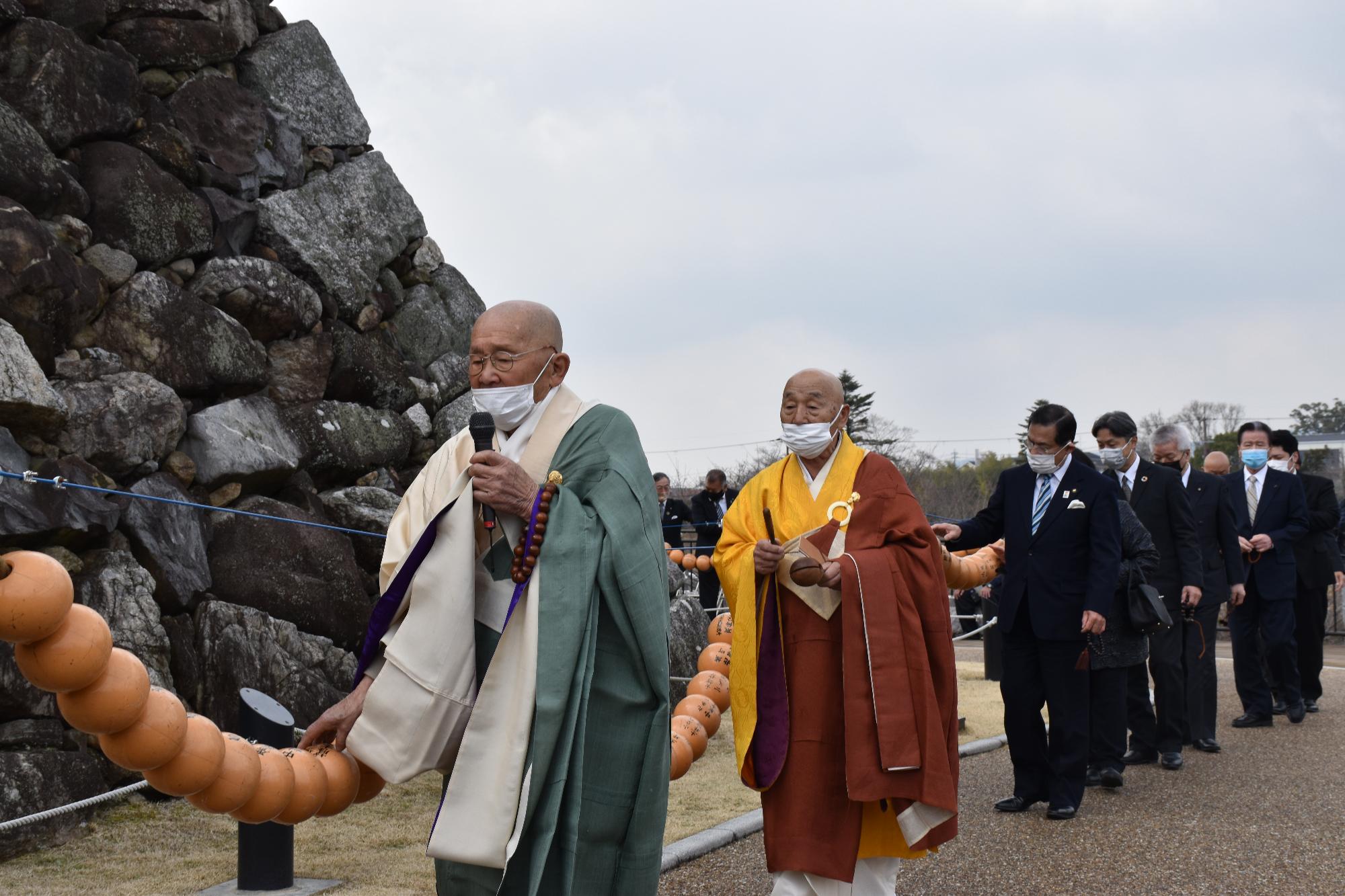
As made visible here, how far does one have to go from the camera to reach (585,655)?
3225mm

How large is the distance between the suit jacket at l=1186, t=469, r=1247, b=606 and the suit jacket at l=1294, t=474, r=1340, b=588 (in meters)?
1.67

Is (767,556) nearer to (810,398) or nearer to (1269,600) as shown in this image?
(810,398)

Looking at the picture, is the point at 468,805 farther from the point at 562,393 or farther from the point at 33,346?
the point at 33,346

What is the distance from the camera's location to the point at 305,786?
3238 millimetres

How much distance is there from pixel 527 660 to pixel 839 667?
1.96 meters

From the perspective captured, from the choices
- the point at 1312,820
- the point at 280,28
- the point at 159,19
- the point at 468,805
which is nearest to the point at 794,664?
the point at 468,805

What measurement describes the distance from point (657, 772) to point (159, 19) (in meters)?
7.62

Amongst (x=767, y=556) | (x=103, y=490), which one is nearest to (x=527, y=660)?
(x=767, y=556)

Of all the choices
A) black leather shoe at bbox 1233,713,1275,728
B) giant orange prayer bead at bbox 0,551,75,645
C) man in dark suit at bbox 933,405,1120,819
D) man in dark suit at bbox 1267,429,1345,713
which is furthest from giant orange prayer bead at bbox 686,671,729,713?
man in dark suit at bbox 1267,429,1345,713

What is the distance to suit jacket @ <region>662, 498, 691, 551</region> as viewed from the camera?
13336 millimetres

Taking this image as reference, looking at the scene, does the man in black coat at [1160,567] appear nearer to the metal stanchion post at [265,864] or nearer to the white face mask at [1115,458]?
the white face mask at [1115,458]

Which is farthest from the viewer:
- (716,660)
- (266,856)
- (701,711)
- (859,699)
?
(716,660)

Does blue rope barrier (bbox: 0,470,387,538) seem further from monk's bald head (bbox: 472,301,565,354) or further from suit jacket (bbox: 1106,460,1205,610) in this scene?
suit jacket (bbox: 1106,460,1205,610)

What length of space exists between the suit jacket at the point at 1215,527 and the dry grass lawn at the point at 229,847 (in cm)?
385
